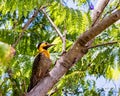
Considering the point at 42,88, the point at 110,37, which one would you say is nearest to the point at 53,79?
the point at 42,88

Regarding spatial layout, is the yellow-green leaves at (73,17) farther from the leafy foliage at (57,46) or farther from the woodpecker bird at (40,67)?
the woodpecker bird at (40,67)

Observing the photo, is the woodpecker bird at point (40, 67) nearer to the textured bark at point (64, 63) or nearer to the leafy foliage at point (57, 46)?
the leafy foliage at point (57, 46)

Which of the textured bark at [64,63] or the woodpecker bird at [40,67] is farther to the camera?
the woodpecker bird at [40,67]

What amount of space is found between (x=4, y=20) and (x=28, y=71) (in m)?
1.12

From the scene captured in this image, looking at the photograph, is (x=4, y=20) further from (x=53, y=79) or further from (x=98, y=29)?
(x=98, y=29)

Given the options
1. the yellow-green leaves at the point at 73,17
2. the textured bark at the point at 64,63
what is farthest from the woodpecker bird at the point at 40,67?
the yellow-green leaves at the point at 73,17

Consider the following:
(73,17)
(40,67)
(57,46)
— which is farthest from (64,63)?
(57,46)

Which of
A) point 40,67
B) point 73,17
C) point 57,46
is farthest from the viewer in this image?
point 57,46

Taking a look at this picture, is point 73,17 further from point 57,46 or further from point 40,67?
point 57,46

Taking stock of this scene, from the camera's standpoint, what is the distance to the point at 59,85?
11.5 ft

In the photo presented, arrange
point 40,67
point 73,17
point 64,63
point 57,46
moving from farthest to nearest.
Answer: point 57,46, point 40,67, point 64,63, point 73,17

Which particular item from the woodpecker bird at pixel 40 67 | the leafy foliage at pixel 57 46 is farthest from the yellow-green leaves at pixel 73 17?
the woodpecker bird at pixel 40 67

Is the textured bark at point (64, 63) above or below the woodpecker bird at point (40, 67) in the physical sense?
below

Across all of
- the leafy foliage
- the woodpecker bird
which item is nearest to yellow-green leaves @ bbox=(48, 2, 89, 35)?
the leafy foliage
